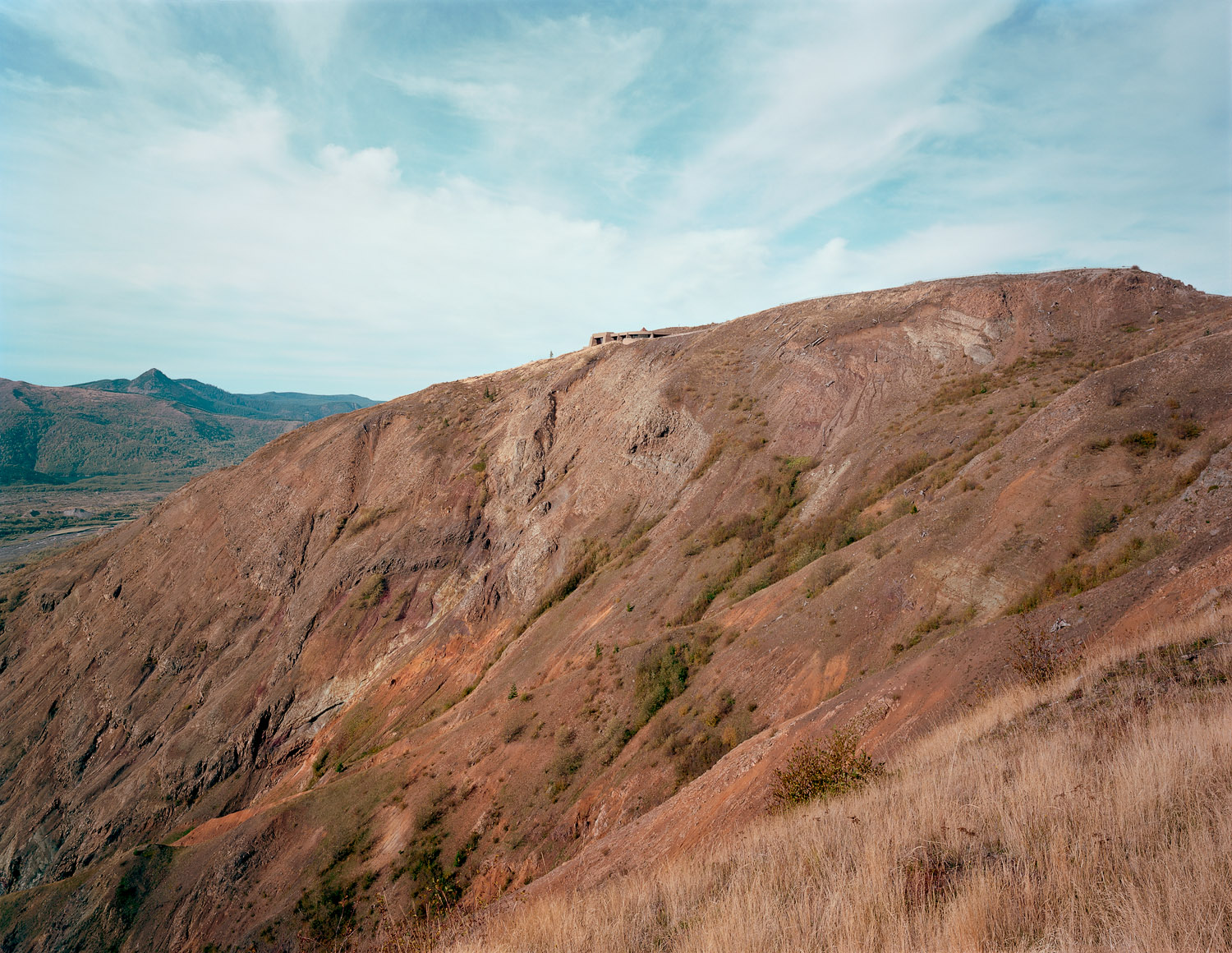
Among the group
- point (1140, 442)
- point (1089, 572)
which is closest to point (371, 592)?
point (1089, 572)

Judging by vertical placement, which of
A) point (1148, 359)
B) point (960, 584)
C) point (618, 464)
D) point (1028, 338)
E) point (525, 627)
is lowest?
point (525, 627)

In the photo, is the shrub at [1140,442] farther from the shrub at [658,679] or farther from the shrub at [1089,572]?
the shrub at [658,679]

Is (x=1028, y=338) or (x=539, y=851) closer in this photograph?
(x=539, y=851)

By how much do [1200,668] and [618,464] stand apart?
33.8 metres

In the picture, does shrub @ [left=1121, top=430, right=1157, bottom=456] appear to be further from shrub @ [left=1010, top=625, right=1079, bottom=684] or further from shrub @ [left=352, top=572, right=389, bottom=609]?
shrub @ [left=352, top=572, right=389, bottom=609]

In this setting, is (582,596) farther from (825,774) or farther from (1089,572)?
(825,774)

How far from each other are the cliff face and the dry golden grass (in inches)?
211

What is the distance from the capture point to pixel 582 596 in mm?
32750

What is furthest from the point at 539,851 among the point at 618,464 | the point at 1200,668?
the point at 618,464

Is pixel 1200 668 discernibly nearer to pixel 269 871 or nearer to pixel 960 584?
pixel 960 584

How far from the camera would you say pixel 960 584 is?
1762 cm

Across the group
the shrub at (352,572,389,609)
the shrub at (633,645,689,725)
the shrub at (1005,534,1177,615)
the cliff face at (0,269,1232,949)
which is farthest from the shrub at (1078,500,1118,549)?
the shrub at (352,572,389,609)

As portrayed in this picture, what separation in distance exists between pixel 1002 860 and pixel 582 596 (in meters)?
28.6

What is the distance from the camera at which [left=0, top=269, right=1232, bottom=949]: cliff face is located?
55.7ft
